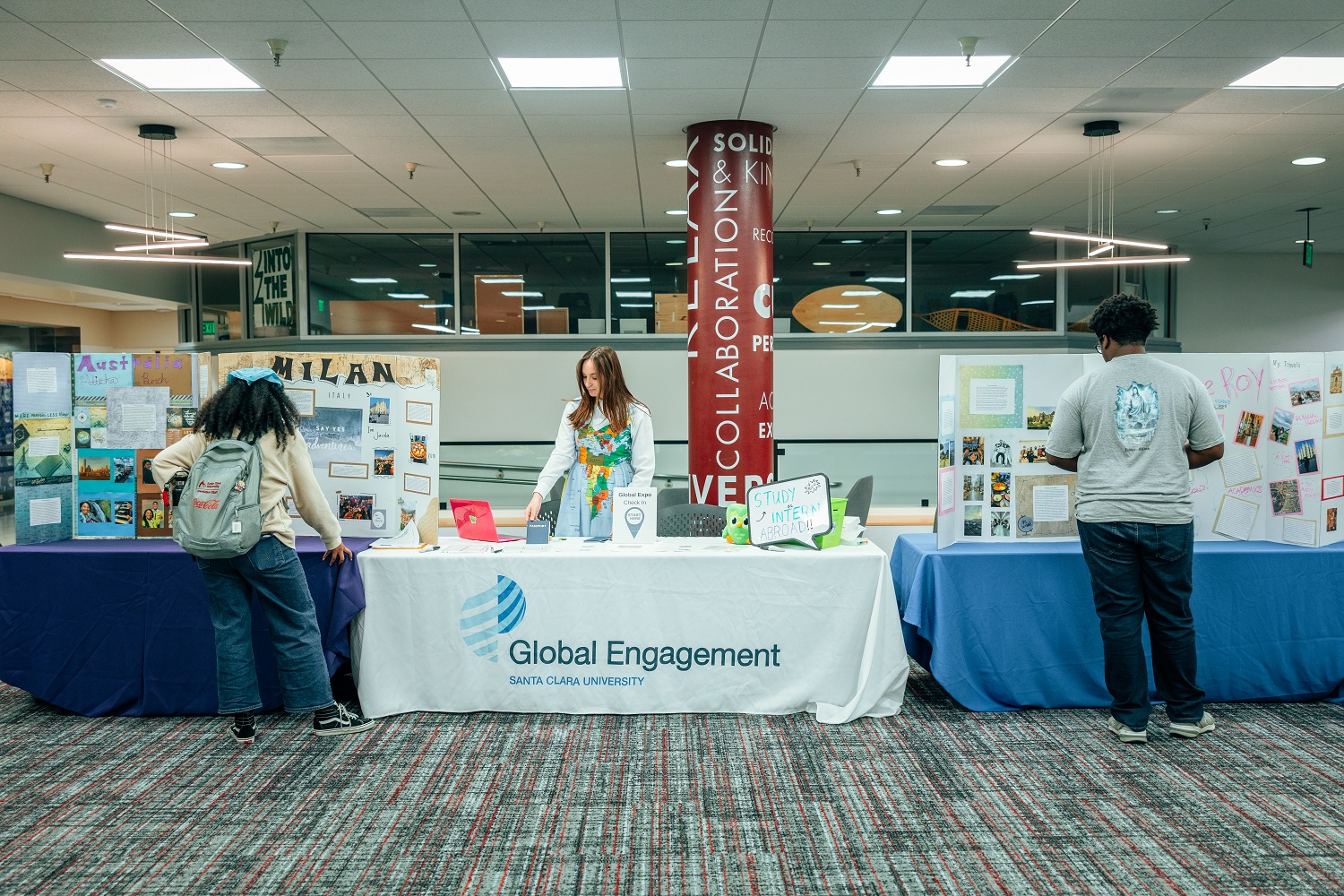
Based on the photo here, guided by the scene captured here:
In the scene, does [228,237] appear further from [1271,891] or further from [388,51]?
[1271,891]

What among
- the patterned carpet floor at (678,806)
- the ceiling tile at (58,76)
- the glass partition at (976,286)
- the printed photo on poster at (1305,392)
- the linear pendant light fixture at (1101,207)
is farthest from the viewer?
the glass partition at (976,286)

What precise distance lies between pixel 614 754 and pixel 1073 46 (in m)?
4.19

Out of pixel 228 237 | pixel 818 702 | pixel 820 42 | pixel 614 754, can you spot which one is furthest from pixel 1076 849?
pixel 228 237

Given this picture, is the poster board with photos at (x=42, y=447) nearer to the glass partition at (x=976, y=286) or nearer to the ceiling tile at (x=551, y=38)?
the ceiling tile at (x=551, y=38)

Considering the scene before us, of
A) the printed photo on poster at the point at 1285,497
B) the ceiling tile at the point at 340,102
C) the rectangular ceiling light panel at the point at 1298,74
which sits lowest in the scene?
the printed photo on poster at the point at 1285,497

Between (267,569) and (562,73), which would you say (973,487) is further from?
(562,73)

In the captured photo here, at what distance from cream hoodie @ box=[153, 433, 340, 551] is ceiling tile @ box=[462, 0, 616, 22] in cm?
220

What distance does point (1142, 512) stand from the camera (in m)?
3.37

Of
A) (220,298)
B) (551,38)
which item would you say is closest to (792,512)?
(551,38)

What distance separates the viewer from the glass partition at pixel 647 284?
33.3 feet

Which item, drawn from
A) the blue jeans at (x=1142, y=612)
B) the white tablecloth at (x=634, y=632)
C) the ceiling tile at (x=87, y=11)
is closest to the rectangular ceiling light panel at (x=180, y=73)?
the ceiling tile at (x=87, y=11)

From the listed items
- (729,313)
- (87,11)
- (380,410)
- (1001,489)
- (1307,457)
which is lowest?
(1001,489)

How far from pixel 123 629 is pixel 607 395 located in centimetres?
221

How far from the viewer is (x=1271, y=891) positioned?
93.2 inches
